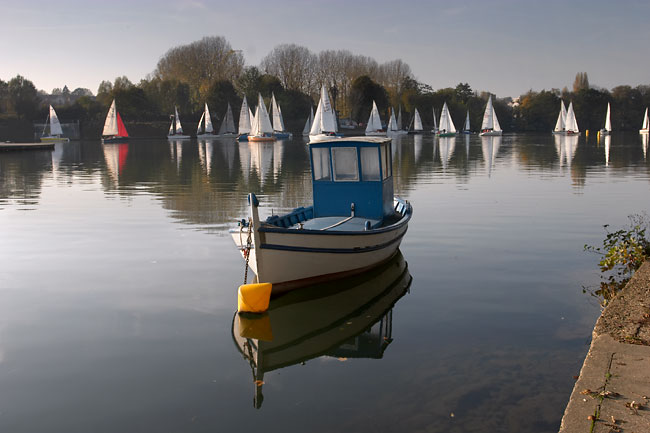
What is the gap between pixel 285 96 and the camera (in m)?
123

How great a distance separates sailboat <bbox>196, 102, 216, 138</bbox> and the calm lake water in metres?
89.5

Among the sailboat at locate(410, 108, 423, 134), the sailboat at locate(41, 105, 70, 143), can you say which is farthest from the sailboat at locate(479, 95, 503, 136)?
the sailboat at locate(41, 105, 70, 143)

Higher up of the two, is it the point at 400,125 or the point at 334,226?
the point at 400,125

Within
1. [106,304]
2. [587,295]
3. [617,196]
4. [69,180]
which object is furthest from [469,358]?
[69,180]

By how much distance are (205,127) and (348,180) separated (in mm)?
101151

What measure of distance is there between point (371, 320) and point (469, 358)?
2.37 meters

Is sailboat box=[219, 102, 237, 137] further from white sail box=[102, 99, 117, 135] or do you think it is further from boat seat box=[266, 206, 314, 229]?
boat seat box=[266, 206, 314, 229]

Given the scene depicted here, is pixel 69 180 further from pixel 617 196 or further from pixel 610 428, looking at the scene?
pixel 610 428

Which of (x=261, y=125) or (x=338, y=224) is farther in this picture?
(x=261, y=125)

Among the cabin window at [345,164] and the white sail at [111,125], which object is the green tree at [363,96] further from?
the cabin window at [345,164]

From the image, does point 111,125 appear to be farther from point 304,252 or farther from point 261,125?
point 304,252

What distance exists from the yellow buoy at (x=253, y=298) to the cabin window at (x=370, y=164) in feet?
14.7

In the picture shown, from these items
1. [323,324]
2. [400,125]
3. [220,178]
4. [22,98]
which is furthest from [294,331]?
[400,125]

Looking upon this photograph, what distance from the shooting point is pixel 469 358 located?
8664 mm
